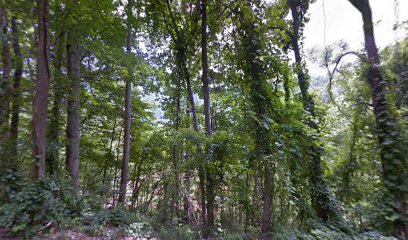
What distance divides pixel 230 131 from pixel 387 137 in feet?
9.81

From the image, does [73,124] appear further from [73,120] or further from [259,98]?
[259,98]

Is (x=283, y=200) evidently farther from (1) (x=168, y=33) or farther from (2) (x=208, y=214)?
(1) (x=168, y=33)

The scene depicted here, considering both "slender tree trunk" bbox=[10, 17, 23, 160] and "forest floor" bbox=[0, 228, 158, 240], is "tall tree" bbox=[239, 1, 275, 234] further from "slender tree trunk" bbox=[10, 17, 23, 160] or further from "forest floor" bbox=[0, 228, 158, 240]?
"slender tree trunk" bbox=[10, 17, 23, 160]

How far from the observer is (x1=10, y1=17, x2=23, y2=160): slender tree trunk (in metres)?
4.20

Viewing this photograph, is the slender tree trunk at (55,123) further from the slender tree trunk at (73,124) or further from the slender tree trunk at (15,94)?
the slender tree trunk at (15,94)

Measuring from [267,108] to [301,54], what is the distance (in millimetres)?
3613

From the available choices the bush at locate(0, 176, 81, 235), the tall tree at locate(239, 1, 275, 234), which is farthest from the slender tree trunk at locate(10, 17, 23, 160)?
the tall tree at locate(239, 1, 275, 234)

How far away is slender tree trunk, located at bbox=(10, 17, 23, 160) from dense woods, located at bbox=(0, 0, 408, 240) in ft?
0.08

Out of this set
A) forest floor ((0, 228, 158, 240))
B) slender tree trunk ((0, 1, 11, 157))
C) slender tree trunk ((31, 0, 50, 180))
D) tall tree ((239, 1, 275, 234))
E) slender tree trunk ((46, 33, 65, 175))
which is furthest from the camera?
slender tree trunk ((46, 33, 65, 175))

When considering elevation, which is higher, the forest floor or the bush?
the bush

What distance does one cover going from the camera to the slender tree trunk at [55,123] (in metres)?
5.07

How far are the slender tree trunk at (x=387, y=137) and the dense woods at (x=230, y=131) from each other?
0.06 feet

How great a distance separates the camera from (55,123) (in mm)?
5531

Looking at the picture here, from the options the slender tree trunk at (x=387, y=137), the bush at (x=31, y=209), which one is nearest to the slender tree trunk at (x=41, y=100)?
the bush at (x=31, y=209)
